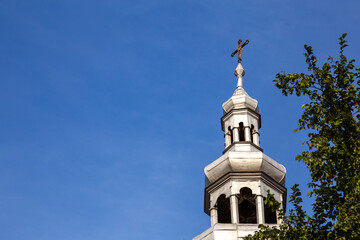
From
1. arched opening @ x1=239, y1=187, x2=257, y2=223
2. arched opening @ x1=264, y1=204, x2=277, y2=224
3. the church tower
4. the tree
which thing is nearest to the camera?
the tree

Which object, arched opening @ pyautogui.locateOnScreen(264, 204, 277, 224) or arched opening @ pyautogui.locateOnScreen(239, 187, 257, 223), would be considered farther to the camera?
arched opening @ pyautogui.locateOnScreen(239, 187, 257, 223)

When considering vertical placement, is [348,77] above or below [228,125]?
below

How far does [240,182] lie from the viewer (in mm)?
33281

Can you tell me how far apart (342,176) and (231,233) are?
1035cm

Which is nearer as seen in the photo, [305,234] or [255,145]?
[305,234]

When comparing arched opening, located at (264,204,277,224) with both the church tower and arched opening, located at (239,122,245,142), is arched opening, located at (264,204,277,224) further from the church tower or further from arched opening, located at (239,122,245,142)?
arched opening, located at (239,122,245,142)

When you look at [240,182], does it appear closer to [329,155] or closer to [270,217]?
[270,217]

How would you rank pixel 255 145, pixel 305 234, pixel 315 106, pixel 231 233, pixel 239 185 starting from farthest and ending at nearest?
pixel 255 145, pixel 239 185, pixel 231 233, pixel 315 106, pixel 305 234

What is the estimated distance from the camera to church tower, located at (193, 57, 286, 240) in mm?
31641

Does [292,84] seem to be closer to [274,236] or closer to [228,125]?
[274,236]

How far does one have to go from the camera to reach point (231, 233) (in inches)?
1204

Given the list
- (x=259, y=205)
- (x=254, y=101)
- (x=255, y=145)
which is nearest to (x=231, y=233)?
(x=259, y=205)

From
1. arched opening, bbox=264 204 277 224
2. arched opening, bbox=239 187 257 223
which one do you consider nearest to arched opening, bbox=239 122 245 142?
arched opening, bbox=239 187 257 223

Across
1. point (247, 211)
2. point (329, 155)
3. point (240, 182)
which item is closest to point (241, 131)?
point (247, 211)
